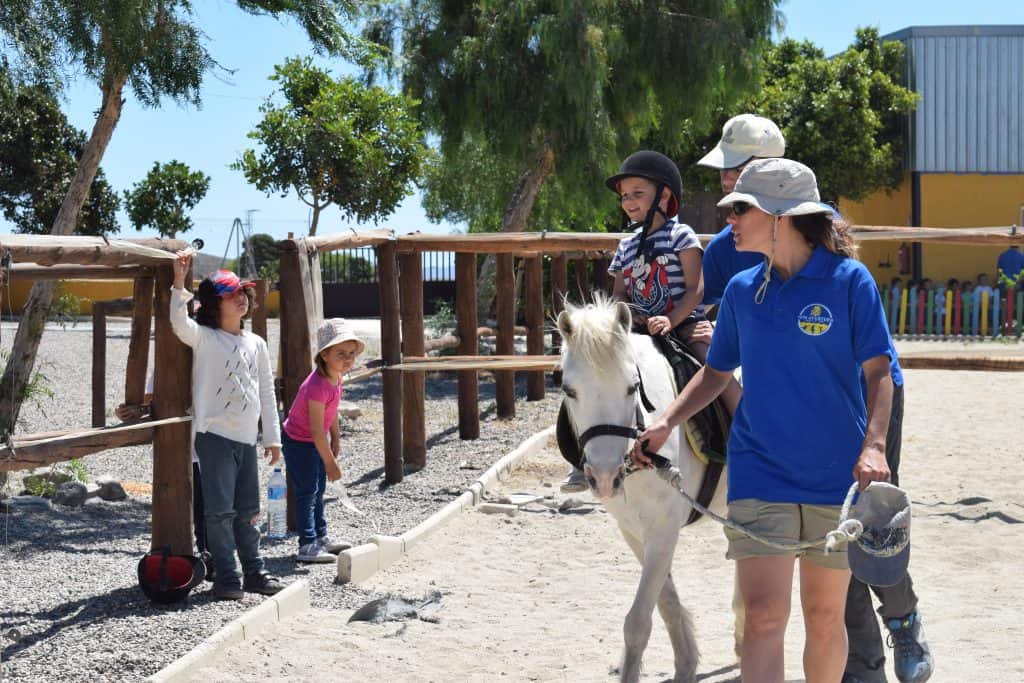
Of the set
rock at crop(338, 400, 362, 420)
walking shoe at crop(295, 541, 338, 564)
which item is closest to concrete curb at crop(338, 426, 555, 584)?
walking shoe at crop(295, 541, 338, 564)

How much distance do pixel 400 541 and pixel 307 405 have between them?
1013 mm

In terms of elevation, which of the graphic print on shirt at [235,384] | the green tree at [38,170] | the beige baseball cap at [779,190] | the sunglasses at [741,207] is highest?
the green tree at [38,170]

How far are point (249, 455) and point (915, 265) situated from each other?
89.8ft

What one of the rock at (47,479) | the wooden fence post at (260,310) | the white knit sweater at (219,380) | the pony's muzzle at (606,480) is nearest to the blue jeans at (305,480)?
the white knit sweater at (219,380)

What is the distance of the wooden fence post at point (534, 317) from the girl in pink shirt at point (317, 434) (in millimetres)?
A: 6545

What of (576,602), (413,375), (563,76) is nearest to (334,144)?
(563,76)

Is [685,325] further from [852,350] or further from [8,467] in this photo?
[8,467]

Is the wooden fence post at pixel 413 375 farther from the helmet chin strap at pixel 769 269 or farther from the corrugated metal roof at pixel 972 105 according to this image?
the corrugated metal roof at pixel 972 105

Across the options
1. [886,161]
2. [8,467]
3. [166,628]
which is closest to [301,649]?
[166,628]

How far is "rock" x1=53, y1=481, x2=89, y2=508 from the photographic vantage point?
8094mm

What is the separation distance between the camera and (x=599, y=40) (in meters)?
15.8

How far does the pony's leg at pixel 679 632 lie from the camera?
488 cm

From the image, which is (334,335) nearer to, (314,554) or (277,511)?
(314,554)

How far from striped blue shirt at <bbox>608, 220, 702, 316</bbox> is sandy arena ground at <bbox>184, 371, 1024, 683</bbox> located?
154 centimetres
